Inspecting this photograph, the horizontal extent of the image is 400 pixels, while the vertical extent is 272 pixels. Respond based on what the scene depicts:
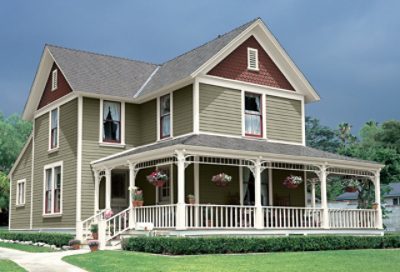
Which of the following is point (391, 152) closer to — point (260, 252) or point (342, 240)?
point (342, 240)

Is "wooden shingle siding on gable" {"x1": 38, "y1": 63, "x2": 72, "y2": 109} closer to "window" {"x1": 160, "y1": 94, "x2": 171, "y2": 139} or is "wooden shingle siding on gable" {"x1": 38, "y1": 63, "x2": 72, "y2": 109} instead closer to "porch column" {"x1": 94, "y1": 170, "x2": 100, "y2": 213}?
"porch column" {"x1": 94, "y1": 170, "x2": 100, "y2": 213}

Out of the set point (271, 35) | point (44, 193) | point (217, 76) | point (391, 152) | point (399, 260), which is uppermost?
point (271, 35)

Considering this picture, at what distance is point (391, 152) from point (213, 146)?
20038 millimetres

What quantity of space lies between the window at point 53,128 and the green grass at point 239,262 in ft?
35.6

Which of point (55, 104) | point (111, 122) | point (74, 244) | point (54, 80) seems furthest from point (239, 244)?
point (54, 80)

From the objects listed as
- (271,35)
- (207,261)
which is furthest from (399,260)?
(271,35)

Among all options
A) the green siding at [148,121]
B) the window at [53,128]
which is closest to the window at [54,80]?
the window at [53,128]

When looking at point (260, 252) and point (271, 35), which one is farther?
point (271, 35)

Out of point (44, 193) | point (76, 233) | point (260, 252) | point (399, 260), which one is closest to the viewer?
point (399, 260)

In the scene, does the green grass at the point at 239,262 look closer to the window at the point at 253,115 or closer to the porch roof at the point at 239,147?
the porch roof at the point at 239,147

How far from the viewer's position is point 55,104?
28.5 meters

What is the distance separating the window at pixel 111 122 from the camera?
26.3 meters

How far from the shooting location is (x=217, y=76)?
80.2 ft

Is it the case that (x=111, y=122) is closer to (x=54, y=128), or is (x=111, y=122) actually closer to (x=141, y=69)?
(x=54, y=128)
